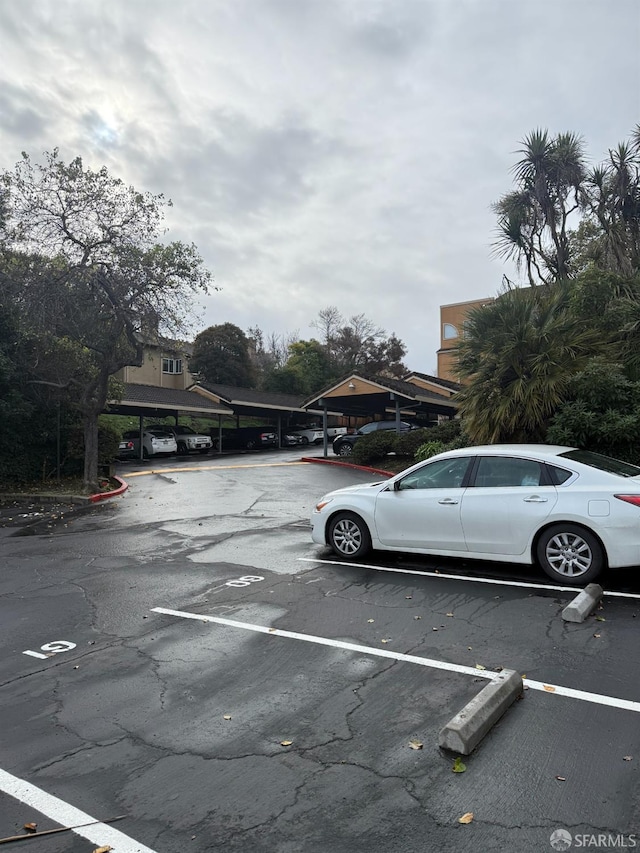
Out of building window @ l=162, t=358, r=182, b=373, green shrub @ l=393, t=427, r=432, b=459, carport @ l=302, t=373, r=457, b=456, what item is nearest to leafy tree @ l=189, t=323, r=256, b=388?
building window @ l=162, t=358, r=182, b=373

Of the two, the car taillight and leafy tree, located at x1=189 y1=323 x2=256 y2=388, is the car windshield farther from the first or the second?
leafy tree, located at x1=189 y1=323 x2=256 y2=388

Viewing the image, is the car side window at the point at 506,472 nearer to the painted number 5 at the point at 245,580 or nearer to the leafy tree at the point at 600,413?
the painted number 5 at the point at 245,580

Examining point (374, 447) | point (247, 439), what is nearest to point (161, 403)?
point (247, 439)

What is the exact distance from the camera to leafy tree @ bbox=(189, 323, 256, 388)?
163ft

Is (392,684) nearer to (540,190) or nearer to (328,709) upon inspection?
(328,709)

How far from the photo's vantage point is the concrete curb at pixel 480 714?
10.4ft

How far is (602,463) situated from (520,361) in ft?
17.1

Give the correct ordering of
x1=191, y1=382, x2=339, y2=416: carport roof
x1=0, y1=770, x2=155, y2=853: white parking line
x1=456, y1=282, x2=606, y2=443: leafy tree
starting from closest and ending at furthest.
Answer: x1=0, y1=770, x2=155, y2=853: white parking line → x1=456, y1=282, x2=606, y2=443: leafy tree → x1=191, y1=382, x2=339, y2=416: carport roof

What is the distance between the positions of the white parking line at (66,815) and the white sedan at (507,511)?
16.0 ft

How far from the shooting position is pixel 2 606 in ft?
20.8

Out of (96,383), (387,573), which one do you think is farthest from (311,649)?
(96,383)

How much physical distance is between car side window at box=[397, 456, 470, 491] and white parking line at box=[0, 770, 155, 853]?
16.8 ft

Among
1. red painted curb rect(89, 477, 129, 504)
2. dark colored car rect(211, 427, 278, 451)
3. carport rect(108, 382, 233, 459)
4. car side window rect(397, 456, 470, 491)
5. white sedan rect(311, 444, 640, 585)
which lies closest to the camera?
white sedan rect(311, 444, 640, 585)

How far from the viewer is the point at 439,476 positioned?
7.23 meters
